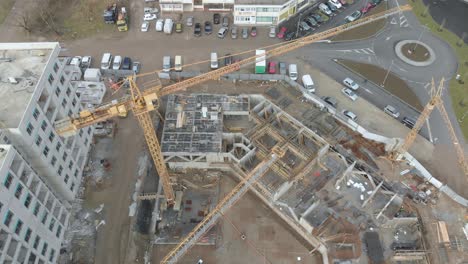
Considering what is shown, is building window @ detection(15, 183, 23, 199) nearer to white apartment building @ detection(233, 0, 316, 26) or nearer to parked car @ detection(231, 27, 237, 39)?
parked car @ detection(231, 27, 237, 39)

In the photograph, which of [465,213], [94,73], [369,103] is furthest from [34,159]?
[465,213]

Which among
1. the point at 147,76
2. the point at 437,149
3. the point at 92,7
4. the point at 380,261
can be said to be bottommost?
the point at 380,261

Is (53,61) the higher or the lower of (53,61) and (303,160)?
the higher

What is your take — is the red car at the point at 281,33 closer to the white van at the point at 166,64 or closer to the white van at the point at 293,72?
the white van at the point at 293,72

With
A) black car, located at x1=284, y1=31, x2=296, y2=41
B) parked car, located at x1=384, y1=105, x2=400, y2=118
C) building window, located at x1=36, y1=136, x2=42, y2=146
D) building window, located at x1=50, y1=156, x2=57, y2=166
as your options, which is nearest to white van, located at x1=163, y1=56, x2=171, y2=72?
black car, located at x1=284, y1=31, x2=296, y2=41

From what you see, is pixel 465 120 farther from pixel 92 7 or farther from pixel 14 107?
pixel 92 7

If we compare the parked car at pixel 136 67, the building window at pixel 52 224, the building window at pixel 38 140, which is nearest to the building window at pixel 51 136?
the building window at pixel 38 140

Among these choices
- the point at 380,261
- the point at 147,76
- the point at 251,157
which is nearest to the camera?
the point at 380,261
